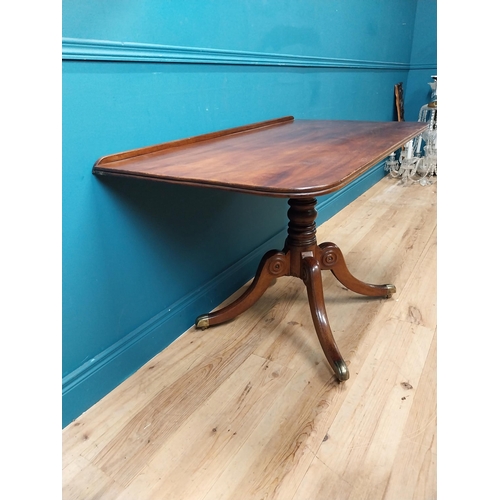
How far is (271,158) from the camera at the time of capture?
1.02m

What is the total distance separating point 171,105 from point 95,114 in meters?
0.28

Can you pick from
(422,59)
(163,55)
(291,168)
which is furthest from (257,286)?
(422,59)

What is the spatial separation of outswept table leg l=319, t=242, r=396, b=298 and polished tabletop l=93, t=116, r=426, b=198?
390 millimetres

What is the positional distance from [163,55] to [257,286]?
0.77 m

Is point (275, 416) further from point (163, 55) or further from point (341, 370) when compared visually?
point (163, 55)

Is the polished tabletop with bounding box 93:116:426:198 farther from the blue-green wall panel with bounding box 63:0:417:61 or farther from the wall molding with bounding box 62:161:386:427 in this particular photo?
the wall molding with bounding box 62:161:386:427

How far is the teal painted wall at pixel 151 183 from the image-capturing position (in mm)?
994

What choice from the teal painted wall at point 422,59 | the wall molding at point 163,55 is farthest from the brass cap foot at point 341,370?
the teal painted wall at point 422,59

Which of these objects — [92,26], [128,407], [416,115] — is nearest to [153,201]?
[92,26]

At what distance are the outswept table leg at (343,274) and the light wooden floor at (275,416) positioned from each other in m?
0.04

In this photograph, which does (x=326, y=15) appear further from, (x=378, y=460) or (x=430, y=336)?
(x=378, y=460)

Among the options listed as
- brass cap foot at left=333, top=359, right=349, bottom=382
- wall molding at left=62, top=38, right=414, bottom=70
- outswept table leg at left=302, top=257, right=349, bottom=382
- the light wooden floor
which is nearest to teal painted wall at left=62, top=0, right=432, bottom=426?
wall molding at left=62, top=38, right=414, bottom=70

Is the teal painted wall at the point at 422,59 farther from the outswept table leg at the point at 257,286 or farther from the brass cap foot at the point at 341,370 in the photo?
the brass cap foot at the point at 341,370

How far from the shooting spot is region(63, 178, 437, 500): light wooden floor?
0.92 m
